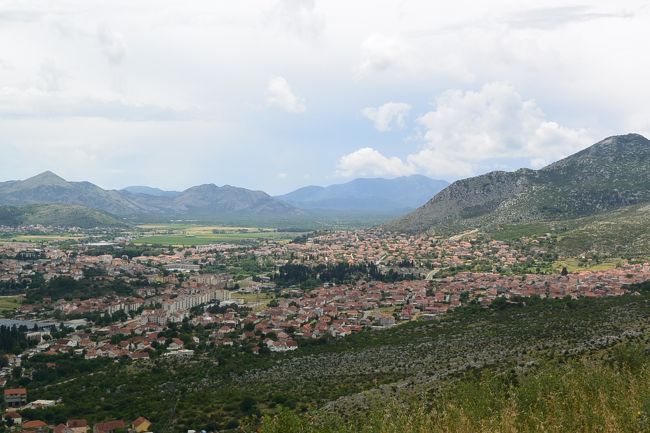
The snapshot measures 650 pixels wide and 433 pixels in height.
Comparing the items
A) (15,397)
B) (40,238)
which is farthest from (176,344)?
(40,238)

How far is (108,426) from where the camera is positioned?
1303 inches

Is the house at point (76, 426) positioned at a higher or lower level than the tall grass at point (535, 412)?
lower

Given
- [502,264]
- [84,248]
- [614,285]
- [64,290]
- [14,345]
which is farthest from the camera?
[84,248]

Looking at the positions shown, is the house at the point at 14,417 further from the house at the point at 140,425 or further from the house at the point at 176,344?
the house at the point at 176,344

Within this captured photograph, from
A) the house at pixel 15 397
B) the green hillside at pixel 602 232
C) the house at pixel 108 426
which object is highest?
the green hillside at pixel 602 232

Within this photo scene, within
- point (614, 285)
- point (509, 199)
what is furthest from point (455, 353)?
point (509, 199)

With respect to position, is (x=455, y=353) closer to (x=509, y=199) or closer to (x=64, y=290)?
(x=64, y=290)

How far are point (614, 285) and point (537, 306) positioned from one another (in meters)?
15.4

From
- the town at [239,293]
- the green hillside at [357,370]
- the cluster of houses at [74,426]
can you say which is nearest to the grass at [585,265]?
the town at [239,293]

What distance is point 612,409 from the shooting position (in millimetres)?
16312

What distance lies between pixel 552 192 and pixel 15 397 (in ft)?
444

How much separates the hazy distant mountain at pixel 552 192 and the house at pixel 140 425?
388 feet

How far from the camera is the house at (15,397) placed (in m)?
40.4

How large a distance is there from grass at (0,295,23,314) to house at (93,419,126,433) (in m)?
51.0
